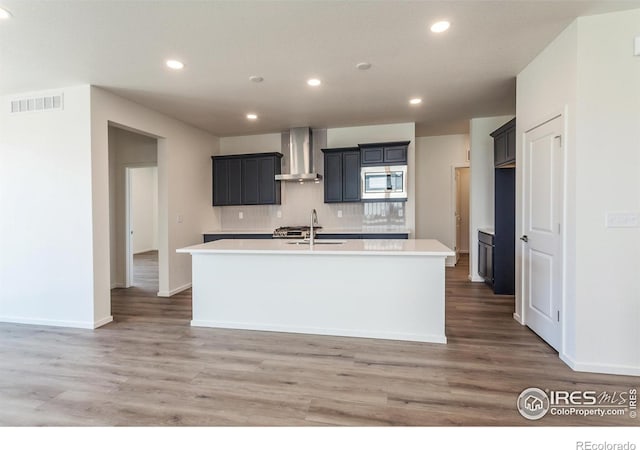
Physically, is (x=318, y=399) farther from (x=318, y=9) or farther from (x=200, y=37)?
(x=200, y=37)

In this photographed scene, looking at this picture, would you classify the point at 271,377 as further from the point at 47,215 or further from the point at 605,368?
the point at 47,215

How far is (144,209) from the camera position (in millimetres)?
10336

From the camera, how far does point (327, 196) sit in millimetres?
5562

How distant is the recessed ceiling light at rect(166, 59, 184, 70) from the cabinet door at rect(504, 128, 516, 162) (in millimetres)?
3771

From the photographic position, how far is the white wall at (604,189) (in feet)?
7.64

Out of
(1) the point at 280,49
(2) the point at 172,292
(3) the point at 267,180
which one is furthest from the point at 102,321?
(1) the point at 280,49

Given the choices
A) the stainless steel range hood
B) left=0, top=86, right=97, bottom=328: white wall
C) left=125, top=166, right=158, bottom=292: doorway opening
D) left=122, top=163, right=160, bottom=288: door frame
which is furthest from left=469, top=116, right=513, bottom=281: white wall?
left=125, top=166, right=158, bottom=292: doorway opening

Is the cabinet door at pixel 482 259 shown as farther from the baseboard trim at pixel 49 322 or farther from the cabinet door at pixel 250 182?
the baseboard trim at pixel 49 322

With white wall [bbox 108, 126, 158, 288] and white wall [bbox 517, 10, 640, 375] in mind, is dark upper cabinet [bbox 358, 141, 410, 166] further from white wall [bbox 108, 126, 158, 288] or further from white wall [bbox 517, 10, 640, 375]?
white wall [bbox 108, 126, 158, 288]

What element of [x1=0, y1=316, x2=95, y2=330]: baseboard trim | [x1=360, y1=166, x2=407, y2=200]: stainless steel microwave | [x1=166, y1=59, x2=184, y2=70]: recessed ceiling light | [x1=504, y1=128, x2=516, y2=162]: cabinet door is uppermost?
[x1=166, y1=59, x2=184, y2=70]: recessed ceiling light

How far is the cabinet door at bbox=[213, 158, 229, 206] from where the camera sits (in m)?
5.91

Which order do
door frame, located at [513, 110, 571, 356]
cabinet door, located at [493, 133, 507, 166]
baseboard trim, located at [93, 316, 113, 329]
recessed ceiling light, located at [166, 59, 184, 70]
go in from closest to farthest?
door frame, located at [513, 110, 571, 356], recessed ceiling light, located at [166, 59, 184, 70], baseboard trim, located at [93, 316, 113, 329], cabinet door, located at [493, 133, 507, 166]

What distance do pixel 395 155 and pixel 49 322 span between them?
505cm
